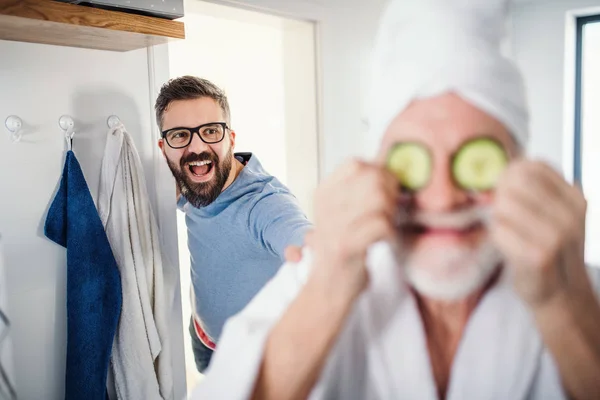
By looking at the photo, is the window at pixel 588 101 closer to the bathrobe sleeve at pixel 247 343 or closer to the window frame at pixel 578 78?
the window frame at pixel 578 78

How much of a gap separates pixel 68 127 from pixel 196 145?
1.16ft

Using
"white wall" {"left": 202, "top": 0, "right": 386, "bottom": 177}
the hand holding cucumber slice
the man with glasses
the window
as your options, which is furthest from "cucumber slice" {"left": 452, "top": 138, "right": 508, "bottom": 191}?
the window

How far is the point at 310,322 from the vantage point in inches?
18.9

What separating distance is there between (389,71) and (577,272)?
274mm

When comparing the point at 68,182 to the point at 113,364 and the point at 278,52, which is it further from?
the point at 278,52

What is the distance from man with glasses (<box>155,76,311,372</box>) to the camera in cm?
144

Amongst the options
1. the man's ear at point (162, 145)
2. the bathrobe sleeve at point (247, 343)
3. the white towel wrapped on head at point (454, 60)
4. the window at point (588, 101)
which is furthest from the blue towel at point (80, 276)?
the window at point (588, 101)

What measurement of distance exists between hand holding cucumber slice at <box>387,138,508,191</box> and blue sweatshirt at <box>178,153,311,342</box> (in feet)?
2.89

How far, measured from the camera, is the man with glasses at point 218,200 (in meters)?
1.44

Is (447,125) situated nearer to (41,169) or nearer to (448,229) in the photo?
(448,229)

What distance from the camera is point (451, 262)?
0.47 m

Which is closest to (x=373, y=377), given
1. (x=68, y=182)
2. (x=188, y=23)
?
(x=68, y=182)

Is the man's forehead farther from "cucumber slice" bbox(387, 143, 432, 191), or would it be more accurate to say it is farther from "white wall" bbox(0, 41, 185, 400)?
"white wall" bbox(0, 41, 185, 400)

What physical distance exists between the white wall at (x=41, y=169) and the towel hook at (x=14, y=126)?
0.5 inches
